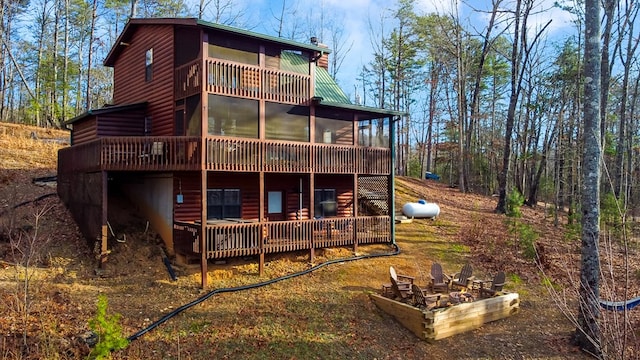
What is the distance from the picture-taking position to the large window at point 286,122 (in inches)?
535

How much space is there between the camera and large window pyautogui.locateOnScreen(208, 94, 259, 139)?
12430 millimetres

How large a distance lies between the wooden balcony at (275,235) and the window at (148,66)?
5933mm

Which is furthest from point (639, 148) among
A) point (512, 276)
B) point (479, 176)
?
point (512, 276)

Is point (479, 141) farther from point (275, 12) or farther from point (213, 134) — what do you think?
point (213, 134)

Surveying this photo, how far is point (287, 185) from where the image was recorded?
1539 centimetres

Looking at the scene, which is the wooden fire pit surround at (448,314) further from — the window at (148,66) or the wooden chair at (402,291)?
the window at (148,66)

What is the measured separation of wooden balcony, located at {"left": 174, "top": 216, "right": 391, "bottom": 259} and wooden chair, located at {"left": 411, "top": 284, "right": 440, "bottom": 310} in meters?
4.54

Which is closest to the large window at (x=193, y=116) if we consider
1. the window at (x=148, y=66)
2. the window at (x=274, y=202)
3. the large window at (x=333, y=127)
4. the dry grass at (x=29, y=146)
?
the window at (x=148, y=66)

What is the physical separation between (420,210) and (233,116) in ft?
33.9

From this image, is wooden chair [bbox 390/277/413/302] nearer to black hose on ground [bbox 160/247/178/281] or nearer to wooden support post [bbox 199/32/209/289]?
wooden support post [bbox 199/32/209/289]

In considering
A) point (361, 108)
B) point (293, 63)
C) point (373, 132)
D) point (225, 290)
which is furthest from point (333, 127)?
point (225, 290)

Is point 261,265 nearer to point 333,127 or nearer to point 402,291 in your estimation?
point 402,291

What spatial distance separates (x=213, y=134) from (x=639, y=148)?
103ft

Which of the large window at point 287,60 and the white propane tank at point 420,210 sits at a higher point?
the large window at point 287,60
